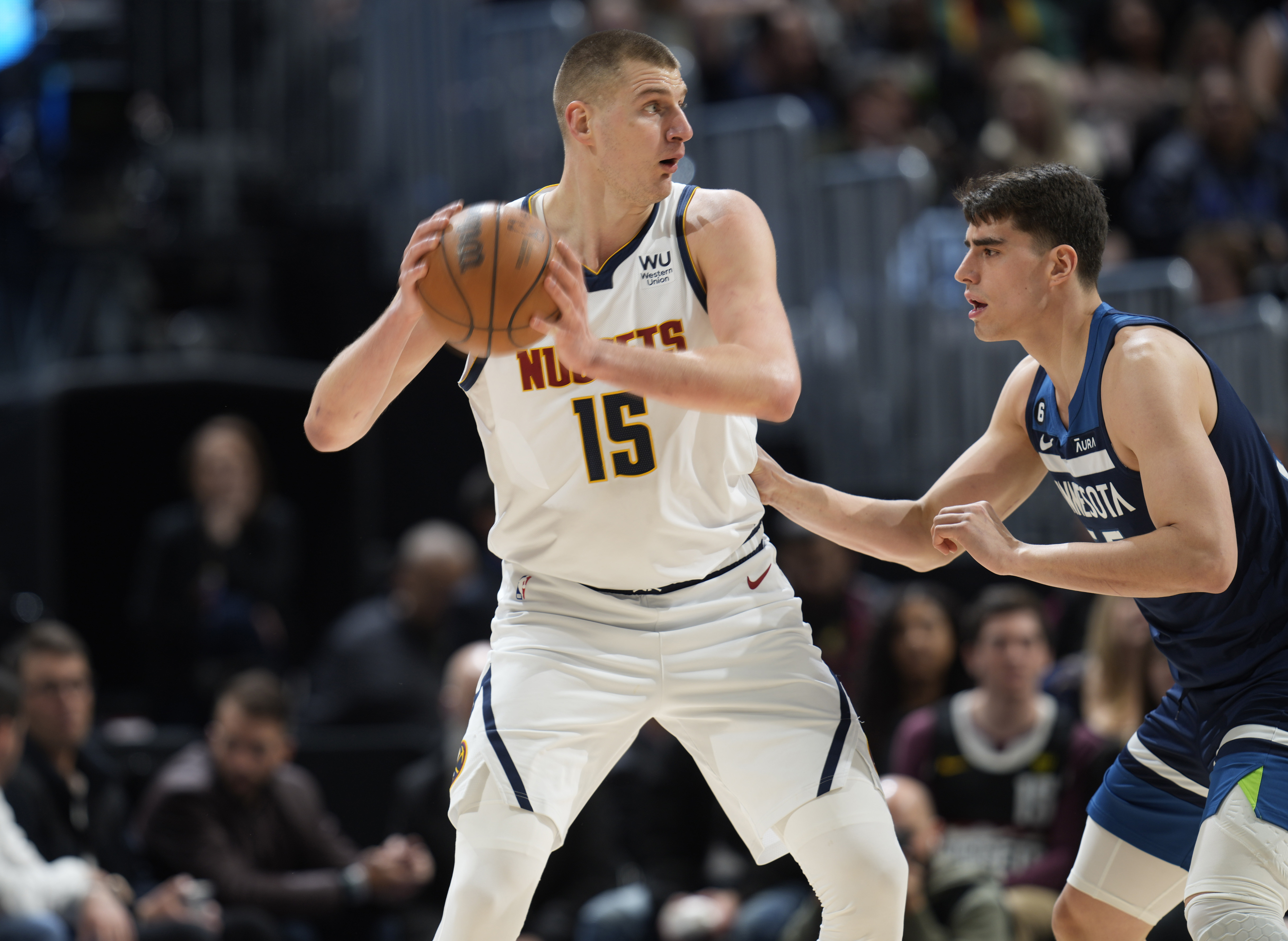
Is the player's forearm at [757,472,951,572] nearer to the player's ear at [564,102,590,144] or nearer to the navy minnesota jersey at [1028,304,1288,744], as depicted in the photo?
the navy minnesota jersey at [1028,304,1288,744]

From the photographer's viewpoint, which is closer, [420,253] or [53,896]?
[420,253]

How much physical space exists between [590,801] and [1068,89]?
652cm

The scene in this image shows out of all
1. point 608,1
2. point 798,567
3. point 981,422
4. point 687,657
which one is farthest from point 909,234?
point 687,657

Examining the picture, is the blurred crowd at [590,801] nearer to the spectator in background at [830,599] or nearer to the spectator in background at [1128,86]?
the spectator in background at [830,599]

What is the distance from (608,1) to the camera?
420 inches

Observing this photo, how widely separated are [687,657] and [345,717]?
500cm

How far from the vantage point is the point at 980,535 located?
4098 millimetres

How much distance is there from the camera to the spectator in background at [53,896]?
6645 millimetres

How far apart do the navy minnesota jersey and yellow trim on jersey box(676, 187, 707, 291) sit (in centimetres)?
101

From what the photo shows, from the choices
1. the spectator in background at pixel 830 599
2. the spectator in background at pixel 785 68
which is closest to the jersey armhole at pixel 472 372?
the spectator in background at pixel 830 599

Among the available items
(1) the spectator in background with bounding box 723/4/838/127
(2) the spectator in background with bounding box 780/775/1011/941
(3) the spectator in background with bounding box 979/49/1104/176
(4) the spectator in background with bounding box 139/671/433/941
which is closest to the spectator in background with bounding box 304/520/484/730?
(4) the spectator in background with bounding box 139/671/433/941

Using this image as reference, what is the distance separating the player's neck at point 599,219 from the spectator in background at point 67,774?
4.11 m

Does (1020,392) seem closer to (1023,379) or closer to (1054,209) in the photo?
(1023,379)

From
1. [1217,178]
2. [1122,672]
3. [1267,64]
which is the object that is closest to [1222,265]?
[1217,178]
